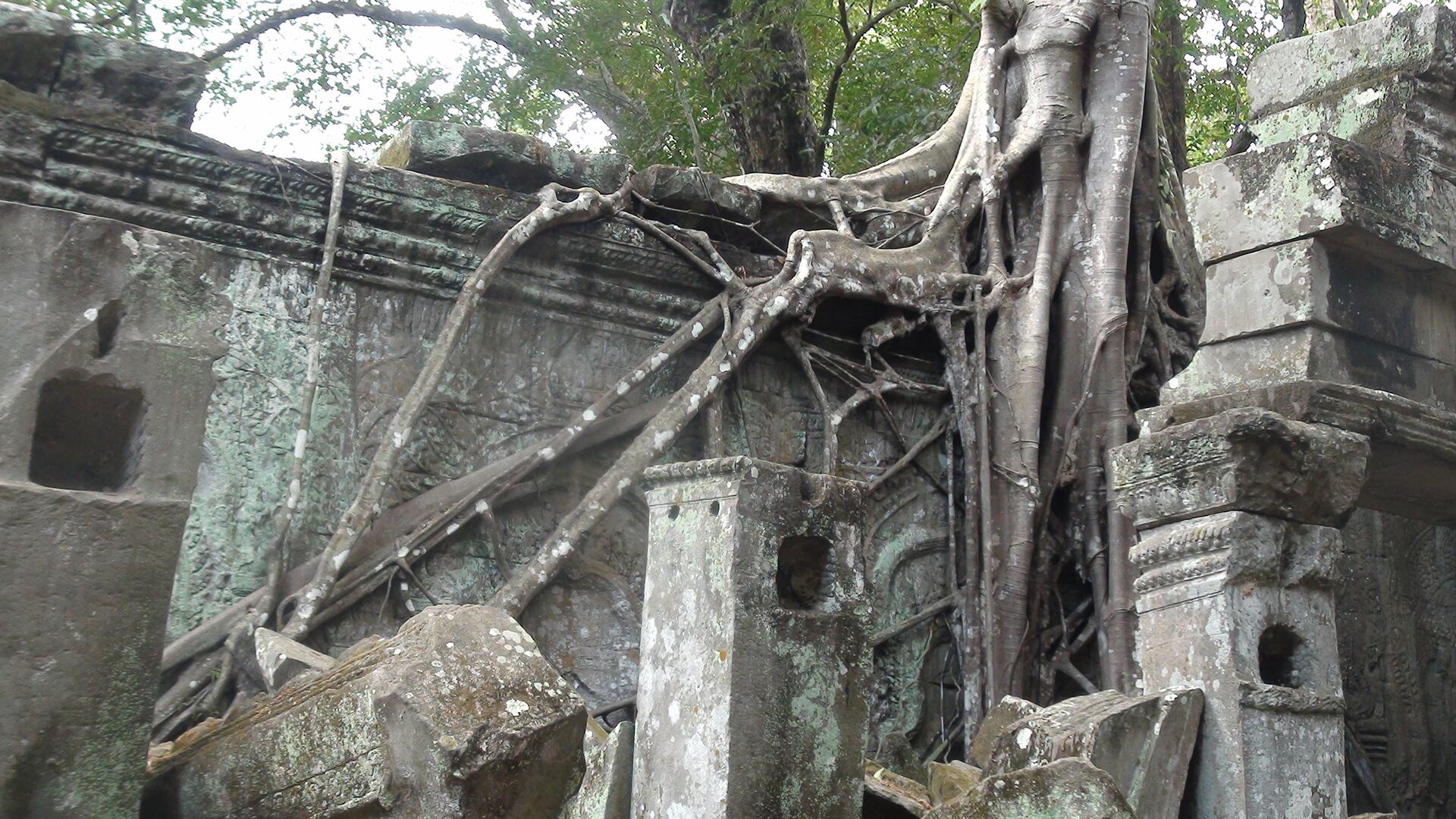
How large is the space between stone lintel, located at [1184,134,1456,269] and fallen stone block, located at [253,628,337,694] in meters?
2.86

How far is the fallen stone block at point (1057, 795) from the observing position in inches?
107

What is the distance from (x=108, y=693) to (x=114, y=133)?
2.93 meters

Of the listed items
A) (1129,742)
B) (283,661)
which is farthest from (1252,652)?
(283,661)

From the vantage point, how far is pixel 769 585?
11.7 feet

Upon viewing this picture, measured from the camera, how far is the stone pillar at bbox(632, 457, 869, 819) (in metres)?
3.45

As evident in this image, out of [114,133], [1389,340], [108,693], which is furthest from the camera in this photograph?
[114,133]

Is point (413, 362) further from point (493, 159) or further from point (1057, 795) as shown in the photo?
point (1057, 795)

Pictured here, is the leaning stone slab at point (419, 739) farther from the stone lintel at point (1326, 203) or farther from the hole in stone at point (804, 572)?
the stone lintel at point (1326, 203)

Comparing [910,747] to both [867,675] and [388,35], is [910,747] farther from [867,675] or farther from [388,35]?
[388,35]

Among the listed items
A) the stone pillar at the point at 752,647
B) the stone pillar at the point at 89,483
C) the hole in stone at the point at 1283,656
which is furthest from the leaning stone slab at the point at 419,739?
the hole in stone at the point at 1283,656

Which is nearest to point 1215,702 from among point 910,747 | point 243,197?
point 910,747

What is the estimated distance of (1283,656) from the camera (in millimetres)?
3818

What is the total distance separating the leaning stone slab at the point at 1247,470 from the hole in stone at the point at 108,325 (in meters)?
2.54

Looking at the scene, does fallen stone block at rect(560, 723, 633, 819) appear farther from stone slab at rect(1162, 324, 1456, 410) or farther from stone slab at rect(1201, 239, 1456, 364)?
stone slab at rect(1201, 239, 1456, 364)
